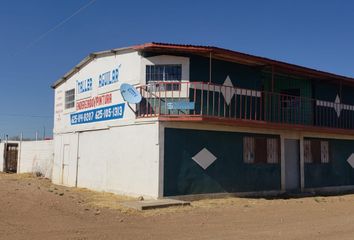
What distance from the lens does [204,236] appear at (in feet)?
32.8

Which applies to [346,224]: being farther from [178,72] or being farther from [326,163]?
[326,163]

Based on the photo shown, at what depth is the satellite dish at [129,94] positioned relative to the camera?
16.7 m

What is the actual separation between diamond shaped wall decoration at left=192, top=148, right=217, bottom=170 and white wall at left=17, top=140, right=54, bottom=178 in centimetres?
1236

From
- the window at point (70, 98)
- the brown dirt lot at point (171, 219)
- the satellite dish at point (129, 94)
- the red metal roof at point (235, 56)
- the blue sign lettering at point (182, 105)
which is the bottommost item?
the brown dirt lot at point (171, 219)

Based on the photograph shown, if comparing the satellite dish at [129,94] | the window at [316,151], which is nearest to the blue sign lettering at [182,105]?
the satellite dish at [129,94]

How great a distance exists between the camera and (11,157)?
34.1 metres

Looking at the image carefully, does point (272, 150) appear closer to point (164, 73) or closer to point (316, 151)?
point (316, 151)

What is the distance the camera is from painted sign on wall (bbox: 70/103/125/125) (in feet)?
60.3

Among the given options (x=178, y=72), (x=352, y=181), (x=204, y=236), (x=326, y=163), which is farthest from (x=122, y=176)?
(x=352, y=181)

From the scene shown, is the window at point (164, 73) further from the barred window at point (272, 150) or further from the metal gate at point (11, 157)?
the metal gate at point (11, 157)

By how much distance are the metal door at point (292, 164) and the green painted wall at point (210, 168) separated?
130 cm

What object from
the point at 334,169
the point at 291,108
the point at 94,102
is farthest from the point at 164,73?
the point at 334,169

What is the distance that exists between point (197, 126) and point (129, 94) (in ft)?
8.96

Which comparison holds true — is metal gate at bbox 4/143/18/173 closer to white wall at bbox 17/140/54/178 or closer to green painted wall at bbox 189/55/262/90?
white wall at bbox 17/140/54/178
